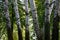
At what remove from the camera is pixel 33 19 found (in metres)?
6.19

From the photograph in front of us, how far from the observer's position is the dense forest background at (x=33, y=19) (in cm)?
623

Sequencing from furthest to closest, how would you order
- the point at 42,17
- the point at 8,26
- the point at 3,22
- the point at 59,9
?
the point at 3,22
the point at 42,17
the point at 8,26
the point at 59,9

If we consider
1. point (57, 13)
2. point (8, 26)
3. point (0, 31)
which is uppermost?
point (57, 13)

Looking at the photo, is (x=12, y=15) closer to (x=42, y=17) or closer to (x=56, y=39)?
(x=42, y=17)

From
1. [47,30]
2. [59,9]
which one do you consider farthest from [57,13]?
[47,30]

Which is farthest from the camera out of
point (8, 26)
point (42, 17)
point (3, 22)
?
point (3, 22)

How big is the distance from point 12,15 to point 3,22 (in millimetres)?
519

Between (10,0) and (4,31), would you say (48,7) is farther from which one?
(4,31)

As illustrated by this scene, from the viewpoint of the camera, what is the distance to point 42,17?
7.57m

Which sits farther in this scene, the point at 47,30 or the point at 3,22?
the point at 3,22

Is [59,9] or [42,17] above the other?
[59,9]

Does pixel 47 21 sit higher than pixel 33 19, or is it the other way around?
pixel 33 19

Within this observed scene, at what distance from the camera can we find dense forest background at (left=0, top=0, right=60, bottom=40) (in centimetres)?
623

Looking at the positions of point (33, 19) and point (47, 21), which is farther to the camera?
point (47, 21)
